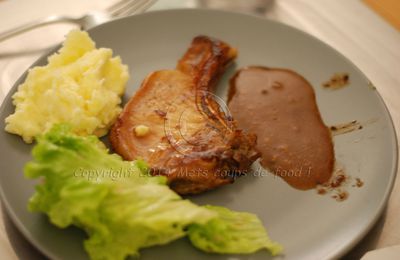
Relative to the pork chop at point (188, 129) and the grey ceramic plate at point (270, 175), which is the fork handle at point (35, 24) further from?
the pork chop at point (188, 129)

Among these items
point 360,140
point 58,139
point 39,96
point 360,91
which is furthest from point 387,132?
point 39,96

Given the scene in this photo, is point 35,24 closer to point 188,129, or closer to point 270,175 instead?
point 188,129

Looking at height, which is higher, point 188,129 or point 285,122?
point 285,122

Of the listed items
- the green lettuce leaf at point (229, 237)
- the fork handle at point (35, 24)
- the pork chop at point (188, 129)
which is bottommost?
the green lettuce leaf at point (229, 237)

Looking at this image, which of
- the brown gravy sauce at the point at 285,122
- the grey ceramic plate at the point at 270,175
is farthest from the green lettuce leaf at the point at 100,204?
the brown gravy sauce at the point at 285,122

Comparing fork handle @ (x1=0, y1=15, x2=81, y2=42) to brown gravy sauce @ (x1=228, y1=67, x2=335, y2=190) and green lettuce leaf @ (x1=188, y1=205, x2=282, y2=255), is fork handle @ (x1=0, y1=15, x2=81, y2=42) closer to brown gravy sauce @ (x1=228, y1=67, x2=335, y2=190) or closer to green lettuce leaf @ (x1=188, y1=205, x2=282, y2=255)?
brown gravy sauce @ (x1=228, y1=67, x2=335, y2=190)

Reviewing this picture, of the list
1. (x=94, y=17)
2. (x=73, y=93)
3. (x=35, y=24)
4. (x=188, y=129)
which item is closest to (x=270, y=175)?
(x=188, y=129)

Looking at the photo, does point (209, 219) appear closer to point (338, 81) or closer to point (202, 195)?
point (202, 195)
